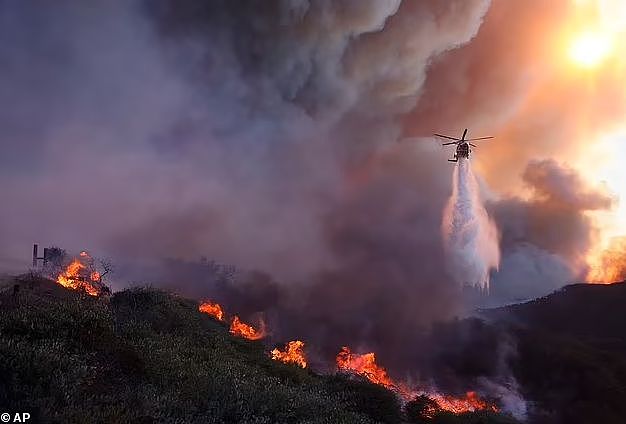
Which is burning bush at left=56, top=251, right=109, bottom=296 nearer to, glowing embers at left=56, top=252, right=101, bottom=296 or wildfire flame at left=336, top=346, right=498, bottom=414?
glowing embers at left=56, top=252, right=101, bottom=296

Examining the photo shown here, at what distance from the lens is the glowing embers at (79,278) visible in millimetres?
39344

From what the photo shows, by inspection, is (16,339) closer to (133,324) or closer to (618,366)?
(133,324)

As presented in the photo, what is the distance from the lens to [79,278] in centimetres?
4450

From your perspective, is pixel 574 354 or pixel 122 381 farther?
pixel 574 354

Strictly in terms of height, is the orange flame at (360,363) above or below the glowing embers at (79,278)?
below

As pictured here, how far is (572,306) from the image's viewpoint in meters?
108

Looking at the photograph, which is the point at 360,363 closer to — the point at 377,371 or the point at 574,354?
the point at 377,371

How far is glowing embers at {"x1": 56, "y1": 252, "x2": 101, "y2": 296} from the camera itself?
39344 millimetres

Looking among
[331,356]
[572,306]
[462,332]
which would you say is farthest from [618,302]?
[331,356]

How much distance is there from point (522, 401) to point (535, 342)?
24.5m

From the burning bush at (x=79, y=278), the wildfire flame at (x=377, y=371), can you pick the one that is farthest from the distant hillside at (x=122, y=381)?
the wildfire flame at (x=377, y=371)

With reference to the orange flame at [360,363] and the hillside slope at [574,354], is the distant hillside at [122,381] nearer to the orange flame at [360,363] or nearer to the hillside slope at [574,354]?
the orange flame at [360,363]

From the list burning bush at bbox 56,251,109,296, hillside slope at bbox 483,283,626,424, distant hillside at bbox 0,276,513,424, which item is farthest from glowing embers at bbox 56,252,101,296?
hillside slope at bbox 483,283,626,424

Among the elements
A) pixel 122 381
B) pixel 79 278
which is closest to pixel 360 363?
pixel 79 278
